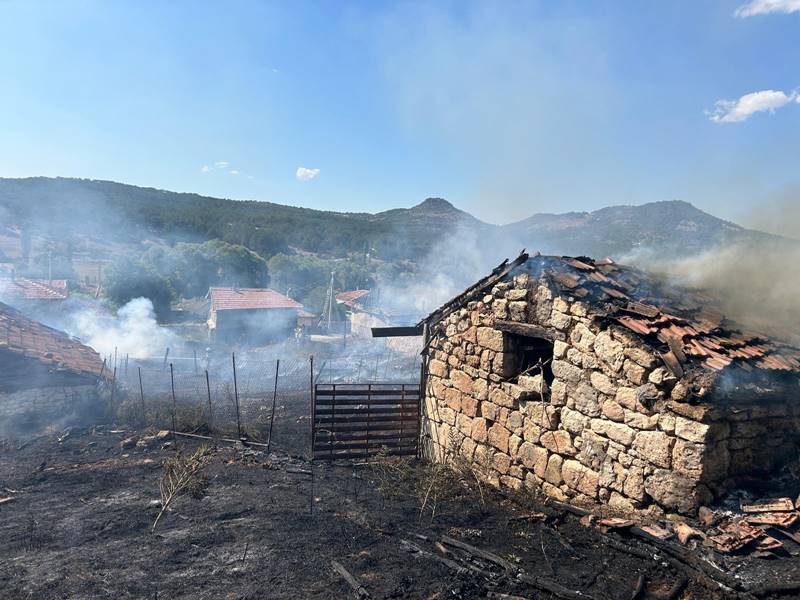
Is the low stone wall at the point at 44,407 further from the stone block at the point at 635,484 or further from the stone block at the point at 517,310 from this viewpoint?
the stone block at the point at 635,484

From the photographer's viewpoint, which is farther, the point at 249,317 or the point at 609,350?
the point at 249,317

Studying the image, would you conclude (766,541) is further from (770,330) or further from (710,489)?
(770,330)

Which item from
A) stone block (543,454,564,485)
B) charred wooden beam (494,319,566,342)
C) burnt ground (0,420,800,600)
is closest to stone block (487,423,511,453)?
burnt ground (0,420,800,600)

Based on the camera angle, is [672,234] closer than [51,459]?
No

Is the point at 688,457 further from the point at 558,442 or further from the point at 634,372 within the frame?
the point at 558,442

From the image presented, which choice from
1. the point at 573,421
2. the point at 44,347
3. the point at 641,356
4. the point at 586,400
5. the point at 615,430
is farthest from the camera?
the point at 44,347

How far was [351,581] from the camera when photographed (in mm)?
4805

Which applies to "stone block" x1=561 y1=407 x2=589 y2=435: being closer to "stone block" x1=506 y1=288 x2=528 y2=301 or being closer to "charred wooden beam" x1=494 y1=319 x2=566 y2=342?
"charred wooden beam" x1=494 y1=319 x2=566 y2=342

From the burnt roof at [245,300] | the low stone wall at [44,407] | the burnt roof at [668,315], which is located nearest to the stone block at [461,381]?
the burnt roof at [668,315]

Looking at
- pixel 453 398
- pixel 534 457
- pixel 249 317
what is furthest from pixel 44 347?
pixel 249 317

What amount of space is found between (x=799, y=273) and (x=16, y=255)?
74.3 meters

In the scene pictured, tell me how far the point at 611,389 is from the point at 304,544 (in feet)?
13.8

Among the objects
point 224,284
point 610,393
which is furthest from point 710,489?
point 224,284

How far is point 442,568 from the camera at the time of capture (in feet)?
16.6
